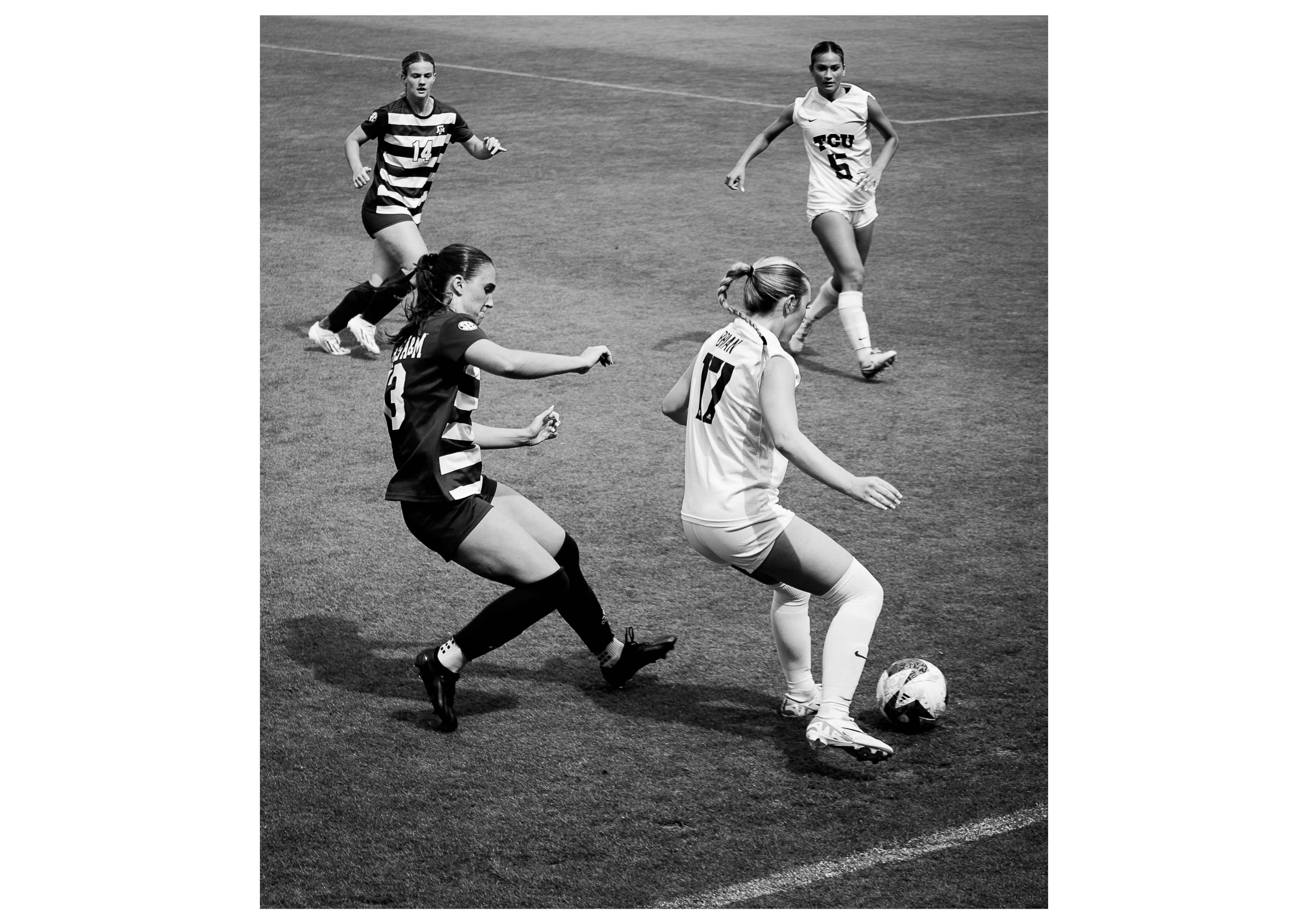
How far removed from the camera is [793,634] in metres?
5.99

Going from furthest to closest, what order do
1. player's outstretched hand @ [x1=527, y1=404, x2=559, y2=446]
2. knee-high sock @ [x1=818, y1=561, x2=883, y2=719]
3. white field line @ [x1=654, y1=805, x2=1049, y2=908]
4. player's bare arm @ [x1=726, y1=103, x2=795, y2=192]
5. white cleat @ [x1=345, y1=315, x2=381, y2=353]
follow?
1. white cleat @ [x1=345, y1=315, x2=381, y2=353]
2. player's bare arm @ [x1=726, y1=103, x2=795, y2=192]
3. player's outstretched hand @ [x1=527, y1=404, x2=559, y2=446]
4. knee-high sock @ [x1=818, y1=561, x2=883, y2=719]
5. white field line @ [x1=654, y1=805, x2=1049, y2=908]

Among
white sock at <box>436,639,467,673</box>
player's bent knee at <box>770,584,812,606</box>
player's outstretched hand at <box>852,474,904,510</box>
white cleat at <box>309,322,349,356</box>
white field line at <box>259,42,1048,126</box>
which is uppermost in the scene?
player's outstretched hand at <box>852,474,904,510</box>

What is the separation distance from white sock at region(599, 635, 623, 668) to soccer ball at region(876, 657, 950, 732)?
113 centimetres

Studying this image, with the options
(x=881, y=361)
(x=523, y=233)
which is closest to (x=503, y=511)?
(x=881, y=361)

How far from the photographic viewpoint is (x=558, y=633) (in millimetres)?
6930

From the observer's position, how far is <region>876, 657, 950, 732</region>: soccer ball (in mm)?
5914

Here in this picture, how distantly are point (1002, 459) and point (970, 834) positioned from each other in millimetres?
4055

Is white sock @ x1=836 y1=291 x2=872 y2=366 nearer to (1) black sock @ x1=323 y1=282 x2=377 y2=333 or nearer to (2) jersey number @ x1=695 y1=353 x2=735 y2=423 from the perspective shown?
(1) black sock @ x1=323 y1=282 x2=377 y2=333

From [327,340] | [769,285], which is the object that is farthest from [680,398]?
[327,340]

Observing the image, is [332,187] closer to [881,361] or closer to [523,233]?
[523,233]

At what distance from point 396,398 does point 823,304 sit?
5.52 m

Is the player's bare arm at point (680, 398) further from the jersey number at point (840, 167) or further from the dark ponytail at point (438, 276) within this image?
the jersey number at point (840, 167)

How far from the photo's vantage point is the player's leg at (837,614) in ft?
18.3

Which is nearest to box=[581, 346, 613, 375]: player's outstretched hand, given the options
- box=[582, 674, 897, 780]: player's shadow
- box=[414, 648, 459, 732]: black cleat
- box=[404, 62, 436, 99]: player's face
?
box=[414, 648, 459, 732]: black cleat
